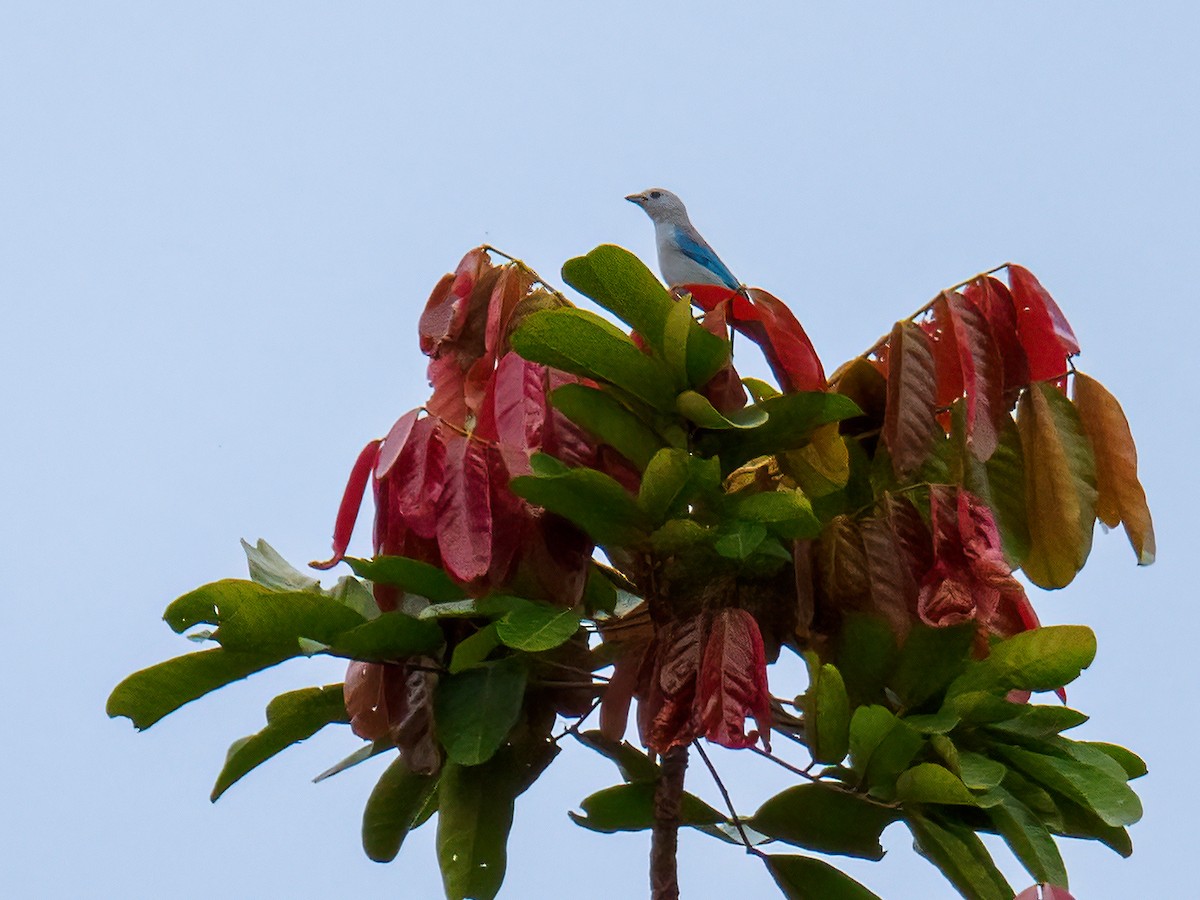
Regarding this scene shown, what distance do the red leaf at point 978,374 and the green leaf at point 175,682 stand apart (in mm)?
882

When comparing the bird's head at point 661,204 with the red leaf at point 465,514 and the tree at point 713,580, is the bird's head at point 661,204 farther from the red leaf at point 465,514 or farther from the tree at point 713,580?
the red leaf at point 465,514

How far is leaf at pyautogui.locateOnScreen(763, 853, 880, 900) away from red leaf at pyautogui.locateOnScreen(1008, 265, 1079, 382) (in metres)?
0.71

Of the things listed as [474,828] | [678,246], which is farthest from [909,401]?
[678,246]

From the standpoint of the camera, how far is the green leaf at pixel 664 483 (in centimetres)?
171

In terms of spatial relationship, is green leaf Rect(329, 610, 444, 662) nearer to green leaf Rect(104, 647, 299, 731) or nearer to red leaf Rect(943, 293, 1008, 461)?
green leaf Rect(104, 647, 299, 731)

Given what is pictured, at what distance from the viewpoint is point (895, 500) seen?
6.14 feet

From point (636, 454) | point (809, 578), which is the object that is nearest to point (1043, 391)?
point (809, 578)

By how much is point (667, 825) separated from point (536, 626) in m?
0.39

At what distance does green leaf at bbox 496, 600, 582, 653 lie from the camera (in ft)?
5.51

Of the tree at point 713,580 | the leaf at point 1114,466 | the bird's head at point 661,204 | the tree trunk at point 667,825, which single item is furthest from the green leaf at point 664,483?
the bird's head at point 661,204

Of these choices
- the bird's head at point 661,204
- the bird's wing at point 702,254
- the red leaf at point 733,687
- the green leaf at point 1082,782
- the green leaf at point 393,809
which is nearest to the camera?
the red leaf at point 733,687

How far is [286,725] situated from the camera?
193 centimetres

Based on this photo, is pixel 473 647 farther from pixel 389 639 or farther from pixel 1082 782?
pixel 1082 782

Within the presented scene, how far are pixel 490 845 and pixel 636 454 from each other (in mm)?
532
